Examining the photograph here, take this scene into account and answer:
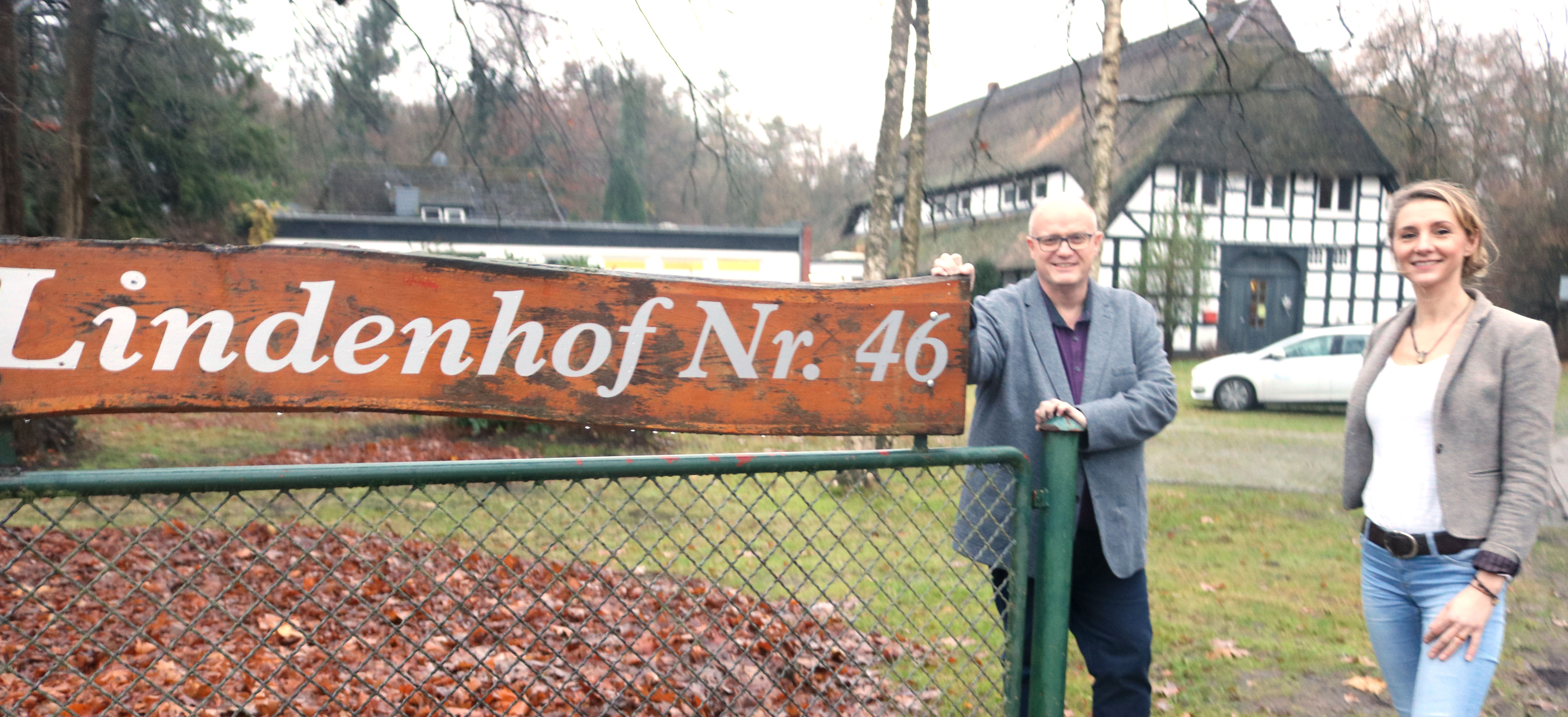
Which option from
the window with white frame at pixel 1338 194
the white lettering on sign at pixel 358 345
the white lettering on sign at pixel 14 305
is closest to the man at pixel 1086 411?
the white lettering on sign at pixel 358 345

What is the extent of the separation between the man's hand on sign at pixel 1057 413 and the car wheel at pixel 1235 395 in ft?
47.1

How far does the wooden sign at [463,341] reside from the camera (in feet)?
5.25

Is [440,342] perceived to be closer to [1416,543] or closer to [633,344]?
[633,344]

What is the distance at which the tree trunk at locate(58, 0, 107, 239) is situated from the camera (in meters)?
6.00

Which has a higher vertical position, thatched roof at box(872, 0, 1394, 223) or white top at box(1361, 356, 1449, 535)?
thatched roof at box(872, 0, 1394, 223)

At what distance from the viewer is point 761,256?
27891 millimetres

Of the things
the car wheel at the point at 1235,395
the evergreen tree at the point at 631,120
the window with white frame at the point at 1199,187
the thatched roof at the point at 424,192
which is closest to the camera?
the evergreen tree at the point at 631,120

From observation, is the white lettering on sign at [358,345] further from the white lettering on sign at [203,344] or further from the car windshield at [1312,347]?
the car windshield at [1312,347]

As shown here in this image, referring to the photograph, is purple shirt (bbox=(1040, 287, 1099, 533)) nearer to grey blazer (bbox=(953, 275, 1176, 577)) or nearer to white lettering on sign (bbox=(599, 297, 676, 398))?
grey blazer (bbox=(953, 275, 1176, 577))

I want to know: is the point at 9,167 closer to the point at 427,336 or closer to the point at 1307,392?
the point at 427,336

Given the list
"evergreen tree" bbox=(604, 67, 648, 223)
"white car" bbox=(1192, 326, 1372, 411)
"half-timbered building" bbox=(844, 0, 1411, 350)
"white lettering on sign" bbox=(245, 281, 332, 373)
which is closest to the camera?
"white lettering on sign" bbox=(245, 281, 332, 373)

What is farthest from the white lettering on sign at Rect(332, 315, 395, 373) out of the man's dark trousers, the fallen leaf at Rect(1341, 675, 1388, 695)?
the fallen leaf at Rect(1341, 675, 1388, 695)

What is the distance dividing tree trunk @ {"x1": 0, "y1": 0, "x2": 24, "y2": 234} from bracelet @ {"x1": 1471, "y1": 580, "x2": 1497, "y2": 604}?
7139 millimetres

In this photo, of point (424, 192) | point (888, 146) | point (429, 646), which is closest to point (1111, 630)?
point (429, 646)
